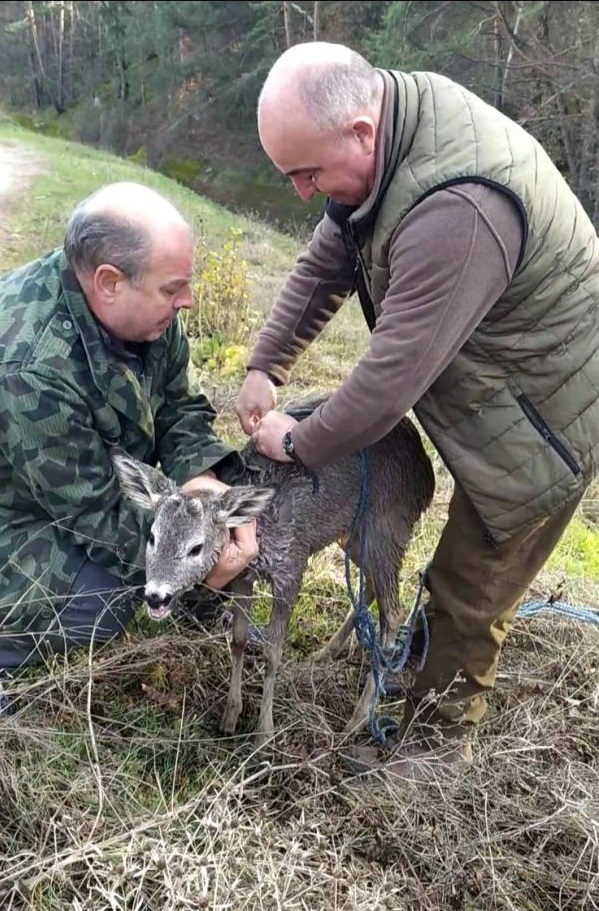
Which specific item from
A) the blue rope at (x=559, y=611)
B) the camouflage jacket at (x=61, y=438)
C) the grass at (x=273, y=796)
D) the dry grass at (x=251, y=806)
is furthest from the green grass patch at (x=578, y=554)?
the camouflage jacket at (x=61, y=438)

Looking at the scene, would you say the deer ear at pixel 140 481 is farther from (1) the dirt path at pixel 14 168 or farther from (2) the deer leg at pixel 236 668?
(1) the dirt path at pixel 14 168

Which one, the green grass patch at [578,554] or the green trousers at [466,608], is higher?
the green trousers at [466,608]

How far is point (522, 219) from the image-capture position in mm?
2857

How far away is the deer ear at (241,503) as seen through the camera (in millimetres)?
3475

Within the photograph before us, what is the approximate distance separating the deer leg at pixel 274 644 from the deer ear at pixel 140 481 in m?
0.71

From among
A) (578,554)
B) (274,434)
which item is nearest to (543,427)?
(274,434)

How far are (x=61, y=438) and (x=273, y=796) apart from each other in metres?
1.70

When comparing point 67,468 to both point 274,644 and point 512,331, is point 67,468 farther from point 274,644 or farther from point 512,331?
point 512,331

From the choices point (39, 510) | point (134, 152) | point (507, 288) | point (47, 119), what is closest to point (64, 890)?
point (39, 510)

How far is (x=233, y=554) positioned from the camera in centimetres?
357

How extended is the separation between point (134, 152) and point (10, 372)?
4004 centimetres

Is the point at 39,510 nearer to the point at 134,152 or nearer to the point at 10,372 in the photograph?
the point at 10,372

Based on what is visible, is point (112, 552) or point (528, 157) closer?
point (528, 157)

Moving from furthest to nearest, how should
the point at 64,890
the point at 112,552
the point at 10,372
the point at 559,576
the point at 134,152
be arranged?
the point at 134,152, the point at 559,576, the point at 112,552, the point at 10,372, the point at 64,890
